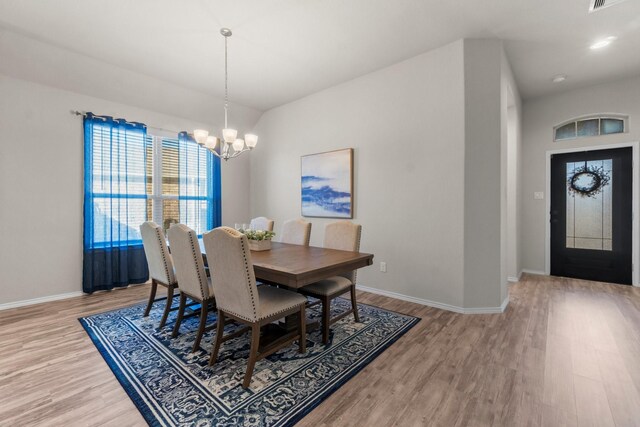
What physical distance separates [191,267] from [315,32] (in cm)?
256

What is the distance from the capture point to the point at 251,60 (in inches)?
141

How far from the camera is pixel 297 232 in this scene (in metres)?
3.53

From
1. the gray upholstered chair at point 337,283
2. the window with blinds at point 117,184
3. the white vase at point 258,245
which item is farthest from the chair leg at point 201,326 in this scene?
the window with blinds at point 117,184

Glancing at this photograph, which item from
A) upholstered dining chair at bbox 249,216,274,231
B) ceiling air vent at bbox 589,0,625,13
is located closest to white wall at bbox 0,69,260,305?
upholstered dining chair at bbox 249,216,274,231

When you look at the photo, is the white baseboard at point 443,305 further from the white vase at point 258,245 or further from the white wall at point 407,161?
the white vase at point 258,245

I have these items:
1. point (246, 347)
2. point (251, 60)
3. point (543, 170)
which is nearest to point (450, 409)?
point (246, 347)

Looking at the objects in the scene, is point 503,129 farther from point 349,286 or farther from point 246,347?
point 246,347

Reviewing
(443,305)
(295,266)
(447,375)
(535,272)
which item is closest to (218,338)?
(295,266)

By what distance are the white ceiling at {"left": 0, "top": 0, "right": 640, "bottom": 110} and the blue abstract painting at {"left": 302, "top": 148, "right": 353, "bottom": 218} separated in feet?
3.73

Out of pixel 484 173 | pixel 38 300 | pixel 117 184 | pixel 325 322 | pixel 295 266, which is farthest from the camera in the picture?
pixel 117 184

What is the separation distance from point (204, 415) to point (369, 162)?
127 inches

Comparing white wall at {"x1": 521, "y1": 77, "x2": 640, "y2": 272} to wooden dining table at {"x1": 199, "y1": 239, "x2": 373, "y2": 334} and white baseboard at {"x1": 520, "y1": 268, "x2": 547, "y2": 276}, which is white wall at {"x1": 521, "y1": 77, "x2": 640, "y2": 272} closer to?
white baseboard at {"x1": 520, "y1": 268, "x2": 547, "y2": 276}

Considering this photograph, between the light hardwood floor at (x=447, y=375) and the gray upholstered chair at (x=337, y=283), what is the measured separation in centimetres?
52

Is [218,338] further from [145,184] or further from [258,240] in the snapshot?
[145,184]
